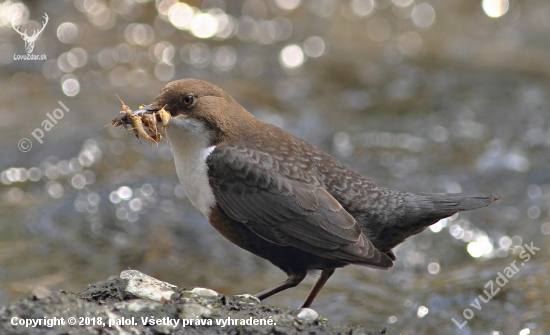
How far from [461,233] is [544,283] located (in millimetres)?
1472

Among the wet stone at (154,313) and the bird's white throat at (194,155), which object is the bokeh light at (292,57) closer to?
the bird's white throat at (194,155)

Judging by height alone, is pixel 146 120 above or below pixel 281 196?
above

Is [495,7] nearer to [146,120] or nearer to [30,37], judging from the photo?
[30,37]

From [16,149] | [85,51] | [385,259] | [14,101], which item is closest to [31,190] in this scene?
[16,149]

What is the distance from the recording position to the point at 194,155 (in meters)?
3.94

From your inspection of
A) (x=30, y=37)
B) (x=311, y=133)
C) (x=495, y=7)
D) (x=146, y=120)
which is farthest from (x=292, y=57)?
(x=146, y=120)

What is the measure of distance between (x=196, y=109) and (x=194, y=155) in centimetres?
27

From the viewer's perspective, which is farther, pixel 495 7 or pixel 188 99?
pixel 495 7

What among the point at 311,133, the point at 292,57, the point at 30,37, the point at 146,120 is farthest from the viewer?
the point at 292,57

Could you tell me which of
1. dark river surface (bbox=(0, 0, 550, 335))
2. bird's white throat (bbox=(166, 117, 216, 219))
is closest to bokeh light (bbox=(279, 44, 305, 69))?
dark river surface (bbox=(0, 0, 550, 335))

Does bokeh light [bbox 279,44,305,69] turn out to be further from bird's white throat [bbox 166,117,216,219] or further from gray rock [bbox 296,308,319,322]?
gray rock [bbox 296,308,319,322]

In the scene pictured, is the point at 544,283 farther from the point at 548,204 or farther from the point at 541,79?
the point at 541,79

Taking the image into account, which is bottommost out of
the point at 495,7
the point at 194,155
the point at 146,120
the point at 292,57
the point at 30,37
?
the point at 194,155

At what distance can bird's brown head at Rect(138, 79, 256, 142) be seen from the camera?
3916 mm
